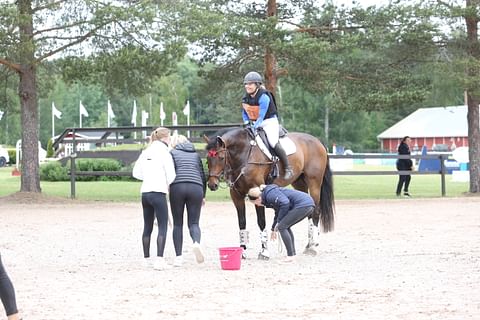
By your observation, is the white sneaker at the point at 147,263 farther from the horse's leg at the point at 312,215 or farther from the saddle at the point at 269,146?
the horse's leg at the point at 312,215

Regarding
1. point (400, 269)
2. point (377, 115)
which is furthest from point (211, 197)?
point (377, 115)

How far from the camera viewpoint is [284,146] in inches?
455

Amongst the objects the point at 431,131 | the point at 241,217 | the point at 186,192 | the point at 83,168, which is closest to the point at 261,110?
the point at 241,217

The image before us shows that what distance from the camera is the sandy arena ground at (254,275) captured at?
7176 mm

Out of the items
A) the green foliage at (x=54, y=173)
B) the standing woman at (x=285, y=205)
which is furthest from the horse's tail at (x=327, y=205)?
the green foliage at (x=54, y=173)

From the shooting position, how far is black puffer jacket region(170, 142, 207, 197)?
10062mm

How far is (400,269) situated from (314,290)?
5.91ft

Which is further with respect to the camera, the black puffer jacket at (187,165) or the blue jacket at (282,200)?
the blue jacket at (282,200)

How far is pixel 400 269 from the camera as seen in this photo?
9594 mm

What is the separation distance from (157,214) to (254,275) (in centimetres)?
152

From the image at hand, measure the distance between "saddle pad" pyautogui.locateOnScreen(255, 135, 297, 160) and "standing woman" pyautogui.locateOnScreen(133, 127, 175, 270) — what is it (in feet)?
4.63

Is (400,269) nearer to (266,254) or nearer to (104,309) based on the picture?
(266,254)

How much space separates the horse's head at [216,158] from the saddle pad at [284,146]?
62cm

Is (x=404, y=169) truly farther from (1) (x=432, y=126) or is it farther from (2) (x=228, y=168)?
(1) (x=432, y=126)
